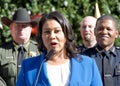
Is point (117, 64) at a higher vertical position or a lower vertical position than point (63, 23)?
lower

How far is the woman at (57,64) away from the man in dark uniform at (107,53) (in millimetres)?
959

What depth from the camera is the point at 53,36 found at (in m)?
4.24

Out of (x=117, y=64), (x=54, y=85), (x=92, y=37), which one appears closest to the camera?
(x=54, y=85)

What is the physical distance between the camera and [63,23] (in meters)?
4.36

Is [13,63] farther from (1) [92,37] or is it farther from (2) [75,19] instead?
(2) [75,19]

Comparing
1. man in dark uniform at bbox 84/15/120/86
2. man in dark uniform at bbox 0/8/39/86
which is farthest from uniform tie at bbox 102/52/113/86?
man in dark uniform at bbox 0/8/39/86

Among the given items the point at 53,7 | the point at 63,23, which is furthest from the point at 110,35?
the point at 53,7

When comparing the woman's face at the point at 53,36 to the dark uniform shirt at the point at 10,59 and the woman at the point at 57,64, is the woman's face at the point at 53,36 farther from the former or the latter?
the dark uniform shirt at the point at 10,59

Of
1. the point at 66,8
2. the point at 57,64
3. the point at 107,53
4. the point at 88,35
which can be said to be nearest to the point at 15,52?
the point at 88,35

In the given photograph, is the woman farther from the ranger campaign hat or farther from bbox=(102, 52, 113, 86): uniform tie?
the ranger campaign hat

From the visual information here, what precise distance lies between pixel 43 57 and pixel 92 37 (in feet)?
8.67

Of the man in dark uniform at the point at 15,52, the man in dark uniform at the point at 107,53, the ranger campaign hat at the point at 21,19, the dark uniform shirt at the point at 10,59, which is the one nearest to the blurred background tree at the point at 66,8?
the ranger campaign hat at the point at 21,19

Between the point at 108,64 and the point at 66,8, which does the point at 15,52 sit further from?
the point at 66,8

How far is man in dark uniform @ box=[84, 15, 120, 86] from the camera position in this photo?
5.28 metres
